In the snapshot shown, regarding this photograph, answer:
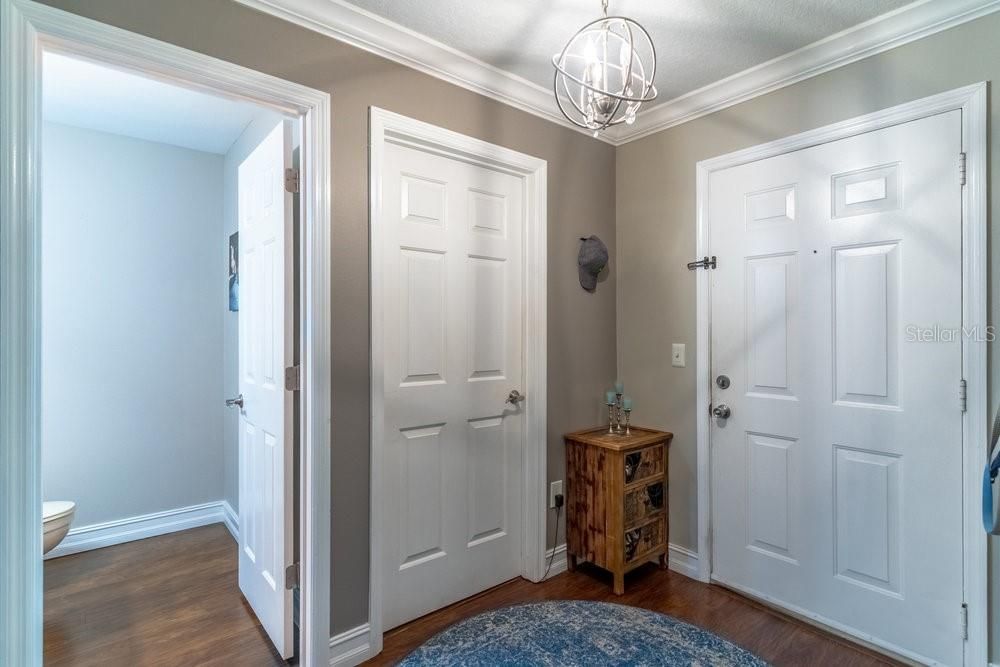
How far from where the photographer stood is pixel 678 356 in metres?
2.53

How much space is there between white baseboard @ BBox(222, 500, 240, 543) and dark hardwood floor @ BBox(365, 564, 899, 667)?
64.0 inches

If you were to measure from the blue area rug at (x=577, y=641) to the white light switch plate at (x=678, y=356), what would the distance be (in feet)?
3.85

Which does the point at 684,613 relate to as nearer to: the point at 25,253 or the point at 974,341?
the point at 974,341

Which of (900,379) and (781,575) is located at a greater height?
(900,379)

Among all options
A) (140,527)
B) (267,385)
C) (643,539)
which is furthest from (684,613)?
(140,527)

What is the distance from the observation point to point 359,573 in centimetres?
185

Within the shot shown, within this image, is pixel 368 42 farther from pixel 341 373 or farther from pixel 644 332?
pixel 644 332

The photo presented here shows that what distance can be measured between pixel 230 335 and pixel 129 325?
0.57 metres

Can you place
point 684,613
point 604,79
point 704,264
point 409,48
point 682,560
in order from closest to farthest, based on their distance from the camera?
point 604,79 → point 409,48 → point 684,613 → point 704,264 → point 682,560

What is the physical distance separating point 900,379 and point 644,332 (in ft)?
3.71

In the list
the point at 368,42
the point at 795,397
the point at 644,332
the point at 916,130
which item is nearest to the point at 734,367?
the point at 795,397

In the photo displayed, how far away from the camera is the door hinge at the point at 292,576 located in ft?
5.94

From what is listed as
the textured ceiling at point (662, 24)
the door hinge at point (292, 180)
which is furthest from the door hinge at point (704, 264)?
the door hinge at point (292, 180)

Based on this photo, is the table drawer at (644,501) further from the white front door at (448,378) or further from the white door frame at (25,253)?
the white door frame at (25,253)
